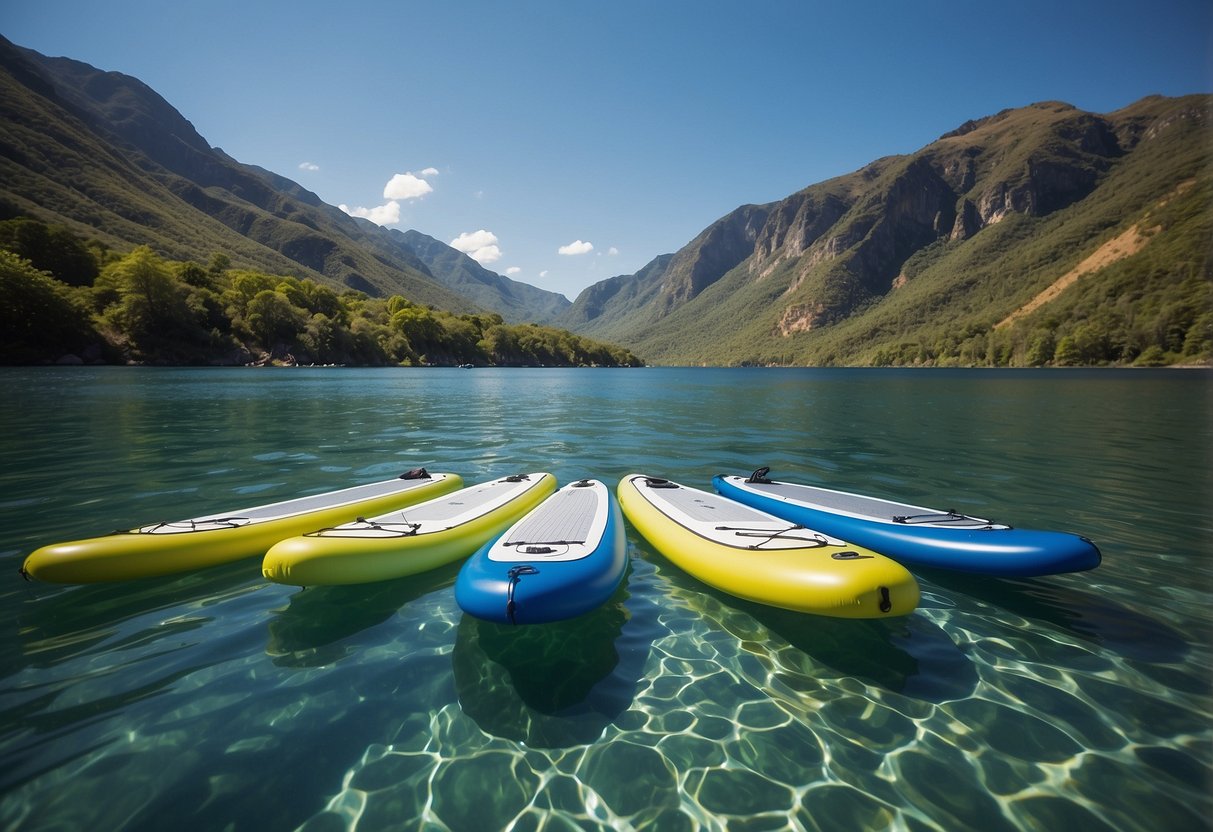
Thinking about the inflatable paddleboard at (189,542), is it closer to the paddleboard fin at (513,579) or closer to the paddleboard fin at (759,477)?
the paddleboard fin at (513,579)

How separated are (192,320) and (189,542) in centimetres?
8940

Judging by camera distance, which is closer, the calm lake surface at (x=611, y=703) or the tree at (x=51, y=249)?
the calm lake surface at (x=611, y=703)

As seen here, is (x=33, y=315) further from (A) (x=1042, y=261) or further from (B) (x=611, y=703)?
(A) (x=1042, y=261)

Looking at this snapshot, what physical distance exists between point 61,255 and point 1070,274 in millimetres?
220457

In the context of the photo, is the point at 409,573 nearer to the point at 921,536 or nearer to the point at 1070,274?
the point at 921,536

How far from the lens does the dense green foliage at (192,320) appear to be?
54.0 m

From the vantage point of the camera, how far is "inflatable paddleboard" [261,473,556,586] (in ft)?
17.9

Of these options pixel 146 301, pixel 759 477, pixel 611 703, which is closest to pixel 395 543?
pixel 611 703

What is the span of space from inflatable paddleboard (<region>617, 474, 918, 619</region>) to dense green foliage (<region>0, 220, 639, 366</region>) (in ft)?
261

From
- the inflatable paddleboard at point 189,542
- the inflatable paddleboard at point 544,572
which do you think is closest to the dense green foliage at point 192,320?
the inflatable paddleboard at point 189,542

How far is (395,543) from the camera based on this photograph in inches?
245

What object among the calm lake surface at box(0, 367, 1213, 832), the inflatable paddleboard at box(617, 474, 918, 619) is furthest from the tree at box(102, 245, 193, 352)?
the inflatable paddleboard at box(617, 474, 918, 619)

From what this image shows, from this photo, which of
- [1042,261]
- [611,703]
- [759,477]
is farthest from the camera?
[1042,261]

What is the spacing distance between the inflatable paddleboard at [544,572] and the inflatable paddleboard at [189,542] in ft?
11.9
